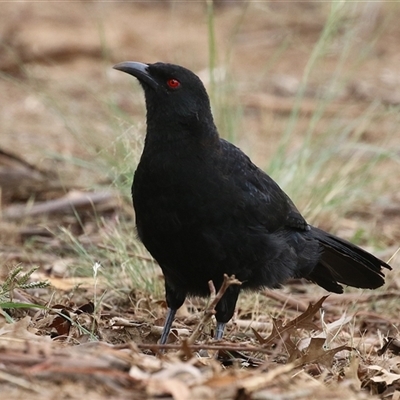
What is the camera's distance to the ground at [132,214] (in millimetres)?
3025

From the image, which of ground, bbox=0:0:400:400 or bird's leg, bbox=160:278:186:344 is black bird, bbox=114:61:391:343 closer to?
bird's leg, bbox=160:278:186:344

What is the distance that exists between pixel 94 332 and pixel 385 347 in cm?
138

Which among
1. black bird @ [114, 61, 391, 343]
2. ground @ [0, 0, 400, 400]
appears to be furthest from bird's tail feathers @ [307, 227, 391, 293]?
black bird @ [114, 61, 391, 343]

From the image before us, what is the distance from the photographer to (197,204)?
13.9ft

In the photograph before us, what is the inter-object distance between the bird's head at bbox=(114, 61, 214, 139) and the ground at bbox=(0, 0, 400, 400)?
37.3 inches

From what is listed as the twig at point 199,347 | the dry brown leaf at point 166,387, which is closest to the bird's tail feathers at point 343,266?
the twig at point 199,347

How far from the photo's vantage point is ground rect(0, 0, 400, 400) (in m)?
3.03

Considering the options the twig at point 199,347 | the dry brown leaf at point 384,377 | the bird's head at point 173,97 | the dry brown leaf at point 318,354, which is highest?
the bird's head at point 173,97

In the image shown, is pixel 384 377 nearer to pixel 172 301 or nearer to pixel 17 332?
pixel 172 301

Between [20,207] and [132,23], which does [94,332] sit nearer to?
[20,207]

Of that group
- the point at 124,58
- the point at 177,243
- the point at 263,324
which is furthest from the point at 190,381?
the point at 124,58

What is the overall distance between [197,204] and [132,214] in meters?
2.39

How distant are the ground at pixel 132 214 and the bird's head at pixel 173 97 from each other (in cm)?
95

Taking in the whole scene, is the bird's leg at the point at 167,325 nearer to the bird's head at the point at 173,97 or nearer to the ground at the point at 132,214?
the ground at the point at 132,214
